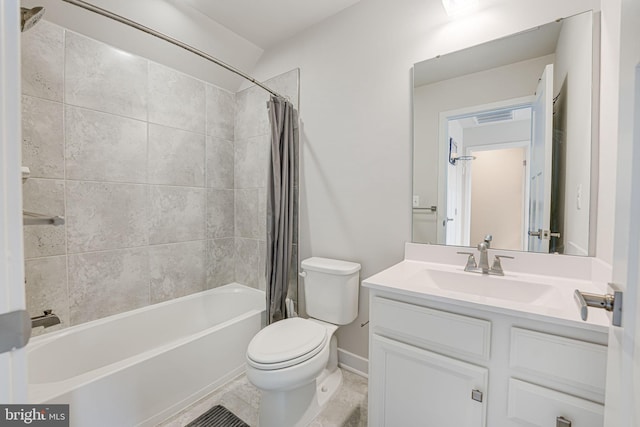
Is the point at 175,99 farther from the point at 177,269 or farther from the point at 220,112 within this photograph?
the point at 177,269

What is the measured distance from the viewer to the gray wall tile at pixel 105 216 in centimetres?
163

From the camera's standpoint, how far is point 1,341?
0.47 m

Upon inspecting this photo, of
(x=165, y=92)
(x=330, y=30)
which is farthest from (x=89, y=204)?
(x=330, y=30)

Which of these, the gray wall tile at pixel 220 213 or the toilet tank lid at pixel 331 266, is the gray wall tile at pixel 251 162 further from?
the toilet tank lid at pixel 331 266

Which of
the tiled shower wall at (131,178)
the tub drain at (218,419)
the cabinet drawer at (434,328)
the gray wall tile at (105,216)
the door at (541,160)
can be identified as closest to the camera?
the cabinet drawer at (434,328)

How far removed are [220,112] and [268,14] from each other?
2.99ft

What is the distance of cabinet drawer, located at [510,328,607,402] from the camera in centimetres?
75

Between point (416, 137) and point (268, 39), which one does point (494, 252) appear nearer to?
point (416, 137)

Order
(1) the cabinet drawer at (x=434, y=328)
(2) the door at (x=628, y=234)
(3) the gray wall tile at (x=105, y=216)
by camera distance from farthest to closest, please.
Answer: (3) the gray wall tile at (x=105, y=216)
(1) the cabinet drawer at (x=434, y=328)
(2) the door at (x=628, y=234)

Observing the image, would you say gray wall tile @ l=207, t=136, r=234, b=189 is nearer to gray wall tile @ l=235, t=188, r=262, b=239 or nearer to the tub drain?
gray wall tile @ l=235, t=188, r=262, b=239

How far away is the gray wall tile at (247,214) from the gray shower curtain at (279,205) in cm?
48

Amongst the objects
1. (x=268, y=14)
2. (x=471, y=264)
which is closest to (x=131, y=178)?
(x=268, y=14)

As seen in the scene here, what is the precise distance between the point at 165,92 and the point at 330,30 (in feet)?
4.37

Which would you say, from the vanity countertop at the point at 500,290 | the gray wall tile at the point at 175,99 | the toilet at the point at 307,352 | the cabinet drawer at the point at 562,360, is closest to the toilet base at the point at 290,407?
the toilet at the point at 307,352
